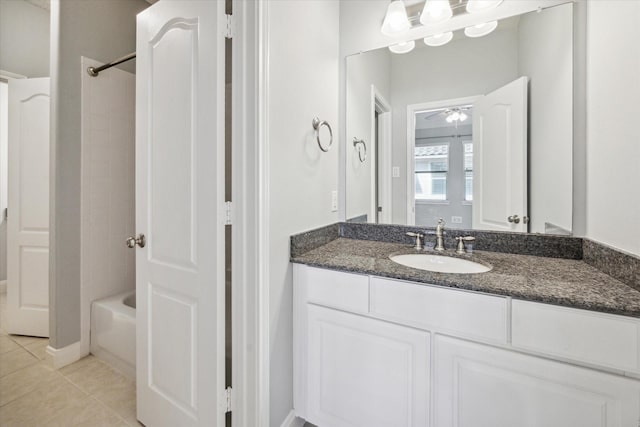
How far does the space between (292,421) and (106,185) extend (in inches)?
79.7

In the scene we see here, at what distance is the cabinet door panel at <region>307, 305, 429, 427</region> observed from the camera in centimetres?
104

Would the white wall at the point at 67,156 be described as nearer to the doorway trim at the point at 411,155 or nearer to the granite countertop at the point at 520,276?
the granite countertop at the point at 520,276

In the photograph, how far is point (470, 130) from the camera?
58.7 inches

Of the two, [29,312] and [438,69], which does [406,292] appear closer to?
[438,69]

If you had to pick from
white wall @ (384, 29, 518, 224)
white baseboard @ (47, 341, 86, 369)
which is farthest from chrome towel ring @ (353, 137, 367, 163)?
white baseboard @ (47, 341, 86, 369)

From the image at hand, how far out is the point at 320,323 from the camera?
123cm

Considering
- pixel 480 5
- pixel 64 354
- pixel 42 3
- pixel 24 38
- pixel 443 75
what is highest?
pixel 42 3

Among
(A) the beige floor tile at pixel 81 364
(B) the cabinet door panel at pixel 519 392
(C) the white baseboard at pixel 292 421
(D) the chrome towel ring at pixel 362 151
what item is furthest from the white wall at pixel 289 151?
(A) the beige floor tile at pixel 81 364

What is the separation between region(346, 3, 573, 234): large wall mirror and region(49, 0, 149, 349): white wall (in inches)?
71.5

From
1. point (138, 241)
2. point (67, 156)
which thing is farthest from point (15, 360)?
point (138, 241)

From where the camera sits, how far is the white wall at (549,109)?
124 cm

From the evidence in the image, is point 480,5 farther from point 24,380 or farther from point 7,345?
point 7,345

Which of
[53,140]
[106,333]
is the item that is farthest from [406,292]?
[53,140]

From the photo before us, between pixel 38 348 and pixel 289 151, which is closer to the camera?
pixel 289 151
